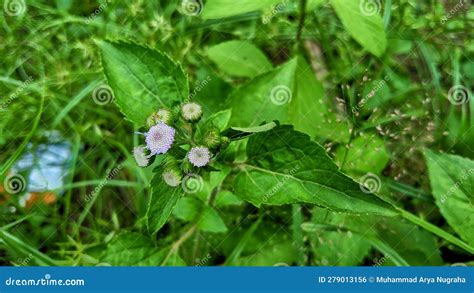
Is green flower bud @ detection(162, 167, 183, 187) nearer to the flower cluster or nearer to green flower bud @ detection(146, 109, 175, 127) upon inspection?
the flower cluster

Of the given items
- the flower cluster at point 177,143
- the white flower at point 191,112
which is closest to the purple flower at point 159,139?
the flower cluster at point 177,143

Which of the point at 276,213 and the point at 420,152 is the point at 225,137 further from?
the point at 420,152

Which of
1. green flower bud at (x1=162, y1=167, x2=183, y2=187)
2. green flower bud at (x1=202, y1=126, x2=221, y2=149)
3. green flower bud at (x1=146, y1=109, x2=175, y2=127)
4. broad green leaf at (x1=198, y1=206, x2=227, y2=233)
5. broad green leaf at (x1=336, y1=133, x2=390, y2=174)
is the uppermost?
green flower bud at (x1=146, y1=109, x2=175, y2=127)

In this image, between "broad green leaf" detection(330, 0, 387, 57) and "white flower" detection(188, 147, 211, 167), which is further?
"broad green leaf" detection(330, 0, 387, 57)

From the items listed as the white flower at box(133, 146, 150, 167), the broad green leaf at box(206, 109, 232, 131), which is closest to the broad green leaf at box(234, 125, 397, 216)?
the broad green leaf at box(206, 109, 232, 131)

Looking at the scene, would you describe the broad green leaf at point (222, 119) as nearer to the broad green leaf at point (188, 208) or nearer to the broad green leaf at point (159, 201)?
the broad green leaf at point (159, 201)

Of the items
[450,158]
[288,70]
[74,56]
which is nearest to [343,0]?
[288,70]

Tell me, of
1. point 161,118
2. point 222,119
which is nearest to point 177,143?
point 161,118
